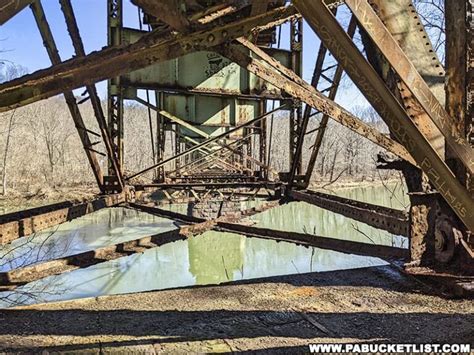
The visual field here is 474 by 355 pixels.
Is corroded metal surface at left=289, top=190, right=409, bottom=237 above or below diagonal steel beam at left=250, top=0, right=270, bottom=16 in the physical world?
below

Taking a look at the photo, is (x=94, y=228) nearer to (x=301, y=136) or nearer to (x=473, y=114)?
(x=301, y=136)

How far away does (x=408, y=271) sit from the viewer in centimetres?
332

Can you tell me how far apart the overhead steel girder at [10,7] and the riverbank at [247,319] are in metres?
2.14

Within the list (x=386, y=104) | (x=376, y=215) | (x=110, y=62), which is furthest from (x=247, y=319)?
(x=110, y=62)

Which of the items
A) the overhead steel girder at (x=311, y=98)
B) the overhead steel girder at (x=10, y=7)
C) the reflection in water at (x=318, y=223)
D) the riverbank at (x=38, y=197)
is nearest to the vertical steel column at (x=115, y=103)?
the overhead steel girder at (x=311, y=98)

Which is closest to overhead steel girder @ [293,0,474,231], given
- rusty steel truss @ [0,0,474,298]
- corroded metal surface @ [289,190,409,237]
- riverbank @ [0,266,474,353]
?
rusty steel truss @ [0,0,474,298]

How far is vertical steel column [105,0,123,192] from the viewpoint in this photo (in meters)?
6.53

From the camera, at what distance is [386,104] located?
2.35 meters

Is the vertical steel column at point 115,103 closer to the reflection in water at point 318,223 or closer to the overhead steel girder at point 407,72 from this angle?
the overhead steel girder at point 407,72

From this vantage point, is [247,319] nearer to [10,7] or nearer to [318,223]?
[10,7]

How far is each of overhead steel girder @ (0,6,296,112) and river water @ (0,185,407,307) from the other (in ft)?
17.4

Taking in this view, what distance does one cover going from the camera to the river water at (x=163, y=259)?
10.9 meters

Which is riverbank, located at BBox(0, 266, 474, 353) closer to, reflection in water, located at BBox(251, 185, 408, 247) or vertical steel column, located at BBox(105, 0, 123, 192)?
vertical steel column, located at BBox(105, 0, 123, 192)

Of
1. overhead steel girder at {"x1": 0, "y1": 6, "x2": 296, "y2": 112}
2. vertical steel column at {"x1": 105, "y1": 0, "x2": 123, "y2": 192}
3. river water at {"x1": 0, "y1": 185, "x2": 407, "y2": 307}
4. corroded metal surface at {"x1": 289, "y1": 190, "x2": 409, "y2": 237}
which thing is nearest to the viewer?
overhead steel girder at {"x1": 0, "y1": 6, "x2": 296, "y2": 112}
